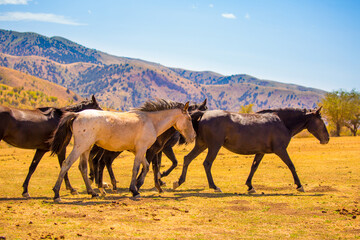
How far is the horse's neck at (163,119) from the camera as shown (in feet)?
38.4

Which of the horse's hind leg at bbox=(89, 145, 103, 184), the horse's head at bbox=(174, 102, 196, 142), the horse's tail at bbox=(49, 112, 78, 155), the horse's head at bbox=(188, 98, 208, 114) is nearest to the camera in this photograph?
the horse's tail at bbox=(49, 112, 78, 155)

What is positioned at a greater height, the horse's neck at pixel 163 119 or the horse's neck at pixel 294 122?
the horse's neck at pixel 294 122

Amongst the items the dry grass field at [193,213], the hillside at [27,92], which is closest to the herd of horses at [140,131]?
the dry grass field at [193,213]

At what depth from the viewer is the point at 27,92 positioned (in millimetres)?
86000

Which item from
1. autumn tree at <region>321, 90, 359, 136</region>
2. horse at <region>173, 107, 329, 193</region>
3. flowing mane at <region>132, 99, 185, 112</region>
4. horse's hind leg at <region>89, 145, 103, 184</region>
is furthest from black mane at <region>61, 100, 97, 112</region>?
autumn tree at <region>321, 90, 359, 136</region>

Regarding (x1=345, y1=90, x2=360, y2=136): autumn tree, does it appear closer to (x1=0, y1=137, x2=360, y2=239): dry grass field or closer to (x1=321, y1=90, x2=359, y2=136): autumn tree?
(x1=321, y1=90, x2=359, y2=136): autumn tree

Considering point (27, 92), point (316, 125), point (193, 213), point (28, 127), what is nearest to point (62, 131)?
point (28, 127)

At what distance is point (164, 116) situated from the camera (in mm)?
11938

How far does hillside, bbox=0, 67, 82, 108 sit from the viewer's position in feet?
248

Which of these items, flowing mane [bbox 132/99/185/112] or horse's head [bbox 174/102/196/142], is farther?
horse's head [bbox 174/102/196/142]

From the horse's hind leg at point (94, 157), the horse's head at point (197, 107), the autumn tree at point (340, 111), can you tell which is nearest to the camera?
the horse's hind leg at point (94, 157)

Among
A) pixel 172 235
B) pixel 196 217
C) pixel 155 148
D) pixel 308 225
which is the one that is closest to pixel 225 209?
pixel 196 217

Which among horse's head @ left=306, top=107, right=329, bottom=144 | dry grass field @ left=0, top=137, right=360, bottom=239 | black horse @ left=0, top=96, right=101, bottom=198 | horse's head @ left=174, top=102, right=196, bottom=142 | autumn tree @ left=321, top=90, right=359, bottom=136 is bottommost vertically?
Answer: dry grass field @ left=0, top=137, right=360, bottom=239

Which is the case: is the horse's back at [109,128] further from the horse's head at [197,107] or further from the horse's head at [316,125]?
the horse's head at [316,125]
